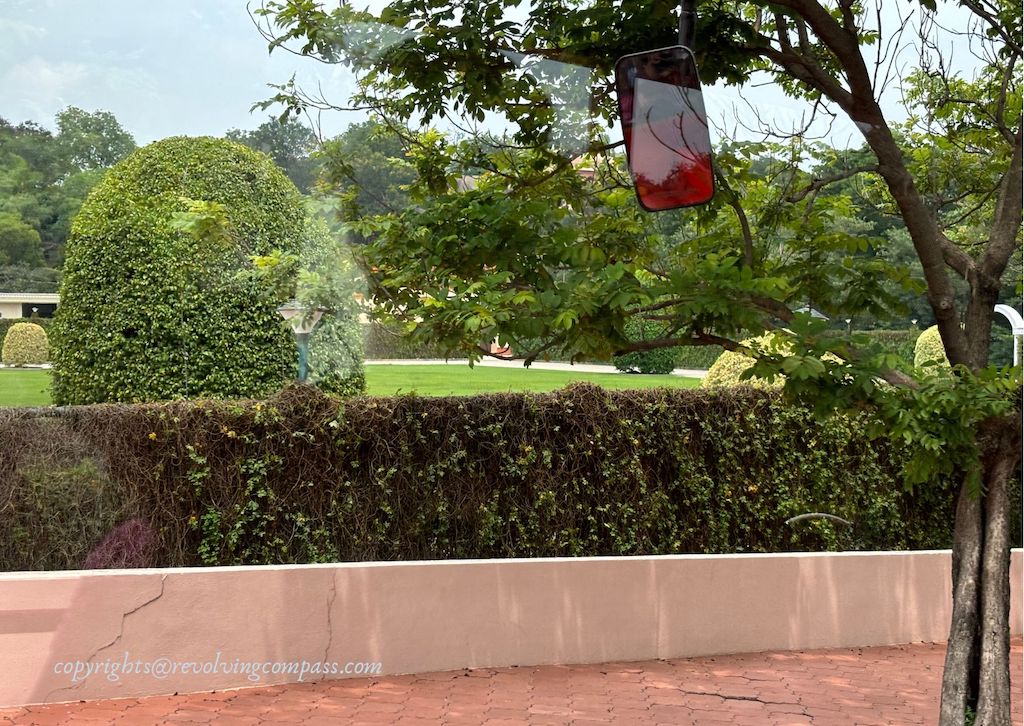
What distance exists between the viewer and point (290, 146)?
3.66 meters

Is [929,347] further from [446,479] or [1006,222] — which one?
[446,479]

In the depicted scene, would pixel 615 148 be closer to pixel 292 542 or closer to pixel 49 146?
pixel 49 146

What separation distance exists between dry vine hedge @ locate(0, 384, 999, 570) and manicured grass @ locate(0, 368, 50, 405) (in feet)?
0.41

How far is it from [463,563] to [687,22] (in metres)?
2.54

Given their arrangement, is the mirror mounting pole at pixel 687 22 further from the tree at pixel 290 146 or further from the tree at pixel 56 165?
the tree at pixel 56 165

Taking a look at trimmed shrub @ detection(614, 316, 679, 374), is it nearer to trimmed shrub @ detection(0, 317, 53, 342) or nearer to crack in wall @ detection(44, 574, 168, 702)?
crack in wall @ detection(44, 574, 168, 702)

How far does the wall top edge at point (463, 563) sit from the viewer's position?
4.22 meters

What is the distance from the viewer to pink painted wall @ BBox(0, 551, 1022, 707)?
420 cm

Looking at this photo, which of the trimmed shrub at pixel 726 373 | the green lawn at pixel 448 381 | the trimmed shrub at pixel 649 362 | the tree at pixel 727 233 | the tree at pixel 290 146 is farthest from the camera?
the trimmed shrub at pixel 726 373

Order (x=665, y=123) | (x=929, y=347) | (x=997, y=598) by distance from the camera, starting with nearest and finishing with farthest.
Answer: (x=665, y=123)
(x=997, y=598)
(x=929, y=347)

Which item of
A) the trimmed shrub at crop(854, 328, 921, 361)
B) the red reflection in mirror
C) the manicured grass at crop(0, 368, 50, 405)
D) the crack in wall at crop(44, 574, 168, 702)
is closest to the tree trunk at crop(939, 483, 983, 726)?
the trimmed shrub at crop(854, 328, 921, 361)

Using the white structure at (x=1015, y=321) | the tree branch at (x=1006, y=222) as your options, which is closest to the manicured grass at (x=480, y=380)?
→ the white structure at (x=1015, y=321)

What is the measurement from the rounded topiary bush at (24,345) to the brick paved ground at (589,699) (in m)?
1.32

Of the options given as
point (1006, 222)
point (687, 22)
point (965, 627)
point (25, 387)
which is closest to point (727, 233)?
point (687, 22)
